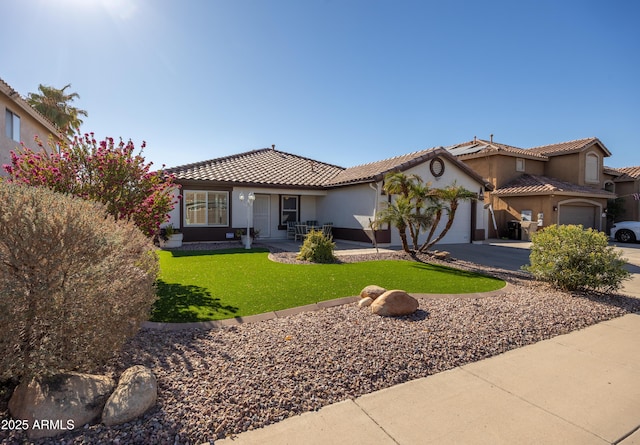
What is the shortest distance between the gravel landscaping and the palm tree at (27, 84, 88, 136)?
2913 cm

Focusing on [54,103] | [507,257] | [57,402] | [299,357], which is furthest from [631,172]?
[54,103]

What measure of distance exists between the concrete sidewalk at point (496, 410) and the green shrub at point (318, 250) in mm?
7553

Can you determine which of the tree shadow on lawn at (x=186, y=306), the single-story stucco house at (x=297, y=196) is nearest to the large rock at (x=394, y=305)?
the tree shadow on lawn at (x=186, y=306)

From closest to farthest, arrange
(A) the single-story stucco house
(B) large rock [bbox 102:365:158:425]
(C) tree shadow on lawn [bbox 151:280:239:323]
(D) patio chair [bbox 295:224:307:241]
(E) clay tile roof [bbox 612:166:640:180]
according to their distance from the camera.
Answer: (B) large rock [bbox 102:365:158:425] → (C) tree shadow on lawn [bbox 151:280:239:323] → (A) the single-story stucco house → (D) patio chair [bbox 295:224:307:241] → (E) clay tile roof [bbox 612:166:640:180]

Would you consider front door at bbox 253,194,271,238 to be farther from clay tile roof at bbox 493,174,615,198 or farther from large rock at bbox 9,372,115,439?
clay tile roof at bbox 493,174,615,198

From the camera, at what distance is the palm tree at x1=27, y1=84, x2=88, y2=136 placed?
25719 millimetres

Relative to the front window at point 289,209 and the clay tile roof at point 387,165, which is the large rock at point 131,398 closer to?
the clay tile roof at point 387,165

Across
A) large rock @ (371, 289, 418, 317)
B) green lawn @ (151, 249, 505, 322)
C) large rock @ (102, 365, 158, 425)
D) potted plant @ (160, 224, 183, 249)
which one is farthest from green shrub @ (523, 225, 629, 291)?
potted plant @ (160, 224, 183, 249)

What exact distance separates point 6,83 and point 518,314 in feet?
64.6

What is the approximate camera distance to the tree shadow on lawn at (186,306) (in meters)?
5.52

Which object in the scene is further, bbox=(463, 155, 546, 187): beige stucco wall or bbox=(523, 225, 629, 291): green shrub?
bbox=(463, 155, 546, 187): beige stucco wall

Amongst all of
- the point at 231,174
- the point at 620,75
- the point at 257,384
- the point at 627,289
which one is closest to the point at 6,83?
the point at 231,174

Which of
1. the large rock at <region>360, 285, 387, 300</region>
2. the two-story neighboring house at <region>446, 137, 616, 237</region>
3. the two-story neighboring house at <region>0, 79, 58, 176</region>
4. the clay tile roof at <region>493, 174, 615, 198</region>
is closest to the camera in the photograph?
the large rock at <region>360, 285, 387, 300</region>

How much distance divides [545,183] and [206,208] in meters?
22.4
